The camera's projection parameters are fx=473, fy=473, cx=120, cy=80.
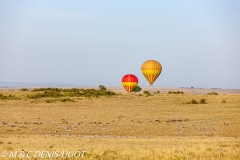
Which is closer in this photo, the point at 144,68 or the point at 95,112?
the point at 95,112

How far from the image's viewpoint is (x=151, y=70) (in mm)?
81188

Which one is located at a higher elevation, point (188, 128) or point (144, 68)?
point (144, 68)

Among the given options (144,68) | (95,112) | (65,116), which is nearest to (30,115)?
(65,116)

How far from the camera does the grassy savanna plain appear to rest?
18656mm

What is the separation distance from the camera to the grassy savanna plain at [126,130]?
18.7 meters

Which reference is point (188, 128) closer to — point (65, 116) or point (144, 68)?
point (65, 116)

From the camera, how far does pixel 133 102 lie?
55.5m

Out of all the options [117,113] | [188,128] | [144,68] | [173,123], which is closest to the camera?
[188,128]

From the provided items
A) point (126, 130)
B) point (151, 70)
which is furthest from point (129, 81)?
point (126, 130)

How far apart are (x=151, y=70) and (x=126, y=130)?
51058 millimetres

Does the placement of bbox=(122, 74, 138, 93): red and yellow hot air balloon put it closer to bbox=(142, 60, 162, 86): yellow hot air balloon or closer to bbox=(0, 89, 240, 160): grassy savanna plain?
bbox=(142, 60, 162, 86): yellow hot air balloon

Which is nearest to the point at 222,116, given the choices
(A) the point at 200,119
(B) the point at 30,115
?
(A) the point at 200,119

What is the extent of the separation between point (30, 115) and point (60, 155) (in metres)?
22.9

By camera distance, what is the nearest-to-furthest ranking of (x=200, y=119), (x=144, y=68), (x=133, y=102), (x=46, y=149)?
(x=46, y=149) < (x=200, y=119) < (x=133, y=102) < (x=144, y=68)
